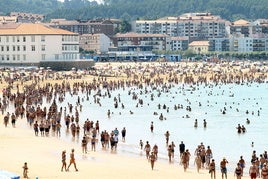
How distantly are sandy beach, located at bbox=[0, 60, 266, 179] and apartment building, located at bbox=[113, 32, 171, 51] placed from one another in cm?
13804

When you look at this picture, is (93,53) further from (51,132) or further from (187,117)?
(51,132)

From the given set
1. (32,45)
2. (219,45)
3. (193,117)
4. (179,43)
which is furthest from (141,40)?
(193,117)

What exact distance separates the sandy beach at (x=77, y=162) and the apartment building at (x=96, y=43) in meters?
125

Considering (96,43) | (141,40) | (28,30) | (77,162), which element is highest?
(28,30)

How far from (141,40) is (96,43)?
55.7 ft

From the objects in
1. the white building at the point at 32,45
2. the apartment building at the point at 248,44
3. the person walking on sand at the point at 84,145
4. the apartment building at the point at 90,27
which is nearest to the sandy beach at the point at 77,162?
the person walking on sand at the point at 84,145

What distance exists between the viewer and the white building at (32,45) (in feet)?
330

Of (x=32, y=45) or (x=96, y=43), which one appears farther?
(x=96, y=43)

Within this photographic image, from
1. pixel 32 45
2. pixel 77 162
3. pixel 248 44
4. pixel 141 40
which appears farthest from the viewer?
pixel 248 44

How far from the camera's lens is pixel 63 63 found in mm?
101375

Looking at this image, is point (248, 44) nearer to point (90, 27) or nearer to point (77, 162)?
point (90, 27)

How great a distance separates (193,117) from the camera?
58500mm

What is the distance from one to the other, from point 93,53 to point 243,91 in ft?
241

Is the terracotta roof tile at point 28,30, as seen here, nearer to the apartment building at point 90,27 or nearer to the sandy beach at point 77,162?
the sandy beach at point 77,162
